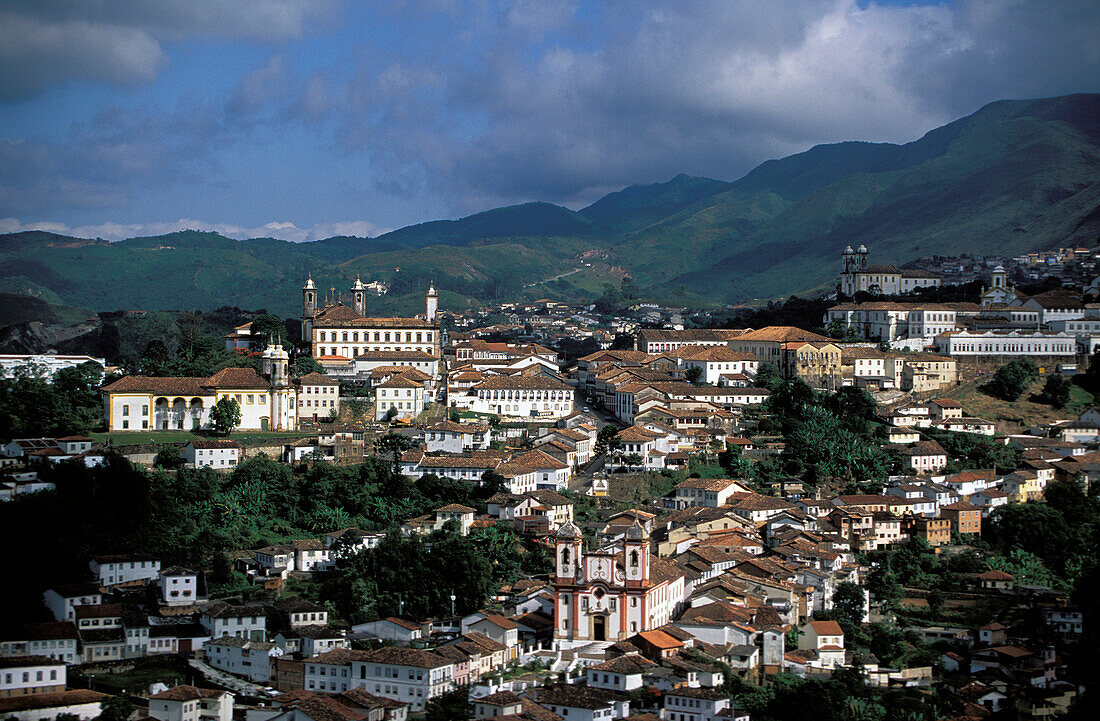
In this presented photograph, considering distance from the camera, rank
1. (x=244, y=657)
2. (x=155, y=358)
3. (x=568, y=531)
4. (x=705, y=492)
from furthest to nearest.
→ 1. (x=155, y=358)
2. (x=705, y=492)
3. (x=568, y=531)
4. (x=244, y=657)

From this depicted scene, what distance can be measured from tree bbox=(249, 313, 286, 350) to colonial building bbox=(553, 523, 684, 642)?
88.4ft

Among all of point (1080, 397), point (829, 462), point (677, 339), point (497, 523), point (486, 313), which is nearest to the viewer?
point (497, 523)

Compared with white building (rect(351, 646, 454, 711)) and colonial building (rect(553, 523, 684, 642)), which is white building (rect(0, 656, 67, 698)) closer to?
white building (rect(351, 646, 454, 711))

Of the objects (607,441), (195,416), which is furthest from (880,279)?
(195,416)

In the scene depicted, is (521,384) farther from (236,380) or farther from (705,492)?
(236,380)

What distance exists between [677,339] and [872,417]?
551 inches

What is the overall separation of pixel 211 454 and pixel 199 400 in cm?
431

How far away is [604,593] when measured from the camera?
3167 cm

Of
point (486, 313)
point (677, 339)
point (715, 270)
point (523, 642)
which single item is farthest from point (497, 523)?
point (715, 270)

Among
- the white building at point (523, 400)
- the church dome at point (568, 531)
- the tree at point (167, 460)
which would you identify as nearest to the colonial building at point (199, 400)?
the tree at point (167, 460)

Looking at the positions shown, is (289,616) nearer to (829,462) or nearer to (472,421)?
(472,421)

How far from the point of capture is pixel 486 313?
376 ft

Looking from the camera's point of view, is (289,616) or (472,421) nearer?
(289,616)

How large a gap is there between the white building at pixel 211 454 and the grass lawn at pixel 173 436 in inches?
26.2
